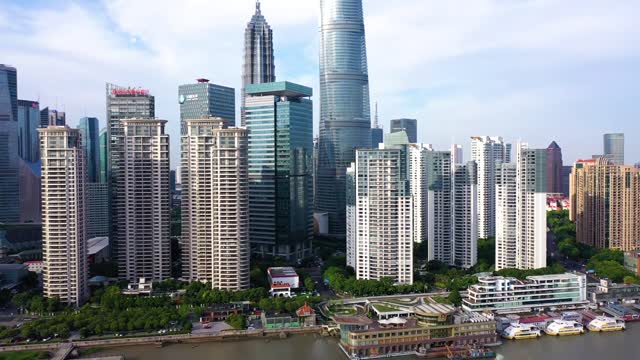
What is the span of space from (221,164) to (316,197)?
30593 millimetres

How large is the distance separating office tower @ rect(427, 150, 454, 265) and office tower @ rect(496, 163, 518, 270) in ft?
12.8

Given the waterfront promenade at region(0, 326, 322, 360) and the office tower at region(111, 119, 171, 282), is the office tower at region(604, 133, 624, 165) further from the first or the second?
the waterfront promenade at region(0, 326, 322, 360)

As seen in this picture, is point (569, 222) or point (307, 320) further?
point (569, 222)

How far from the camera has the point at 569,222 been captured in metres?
57.8

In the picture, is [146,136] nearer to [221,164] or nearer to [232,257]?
[221,164]

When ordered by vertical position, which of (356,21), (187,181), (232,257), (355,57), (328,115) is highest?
(356,21)

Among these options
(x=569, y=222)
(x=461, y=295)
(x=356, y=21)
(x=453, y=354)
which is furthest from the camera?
(x=356, y=21)

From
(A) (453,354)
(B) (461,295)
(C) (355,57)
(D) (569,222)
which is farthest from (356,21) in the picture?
(A) (453,354)

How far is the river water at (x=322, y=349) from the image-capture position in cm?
2377

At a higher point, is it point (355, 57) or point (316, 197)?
point (355, 57)

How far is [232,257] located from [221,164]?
536 centimetres

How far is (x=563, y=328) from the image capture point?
26.9 meters

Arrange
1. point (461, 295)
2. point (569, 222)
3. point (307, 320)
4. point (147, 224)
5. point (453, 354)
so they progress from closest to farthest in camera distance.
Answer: point (453, 354)
point (307, 320)
point (461, 295)
point (147, 224)
point (569, 222)

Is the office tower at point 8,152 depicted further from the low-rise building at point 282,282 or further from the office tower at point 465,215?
the office tower at point 465,215
